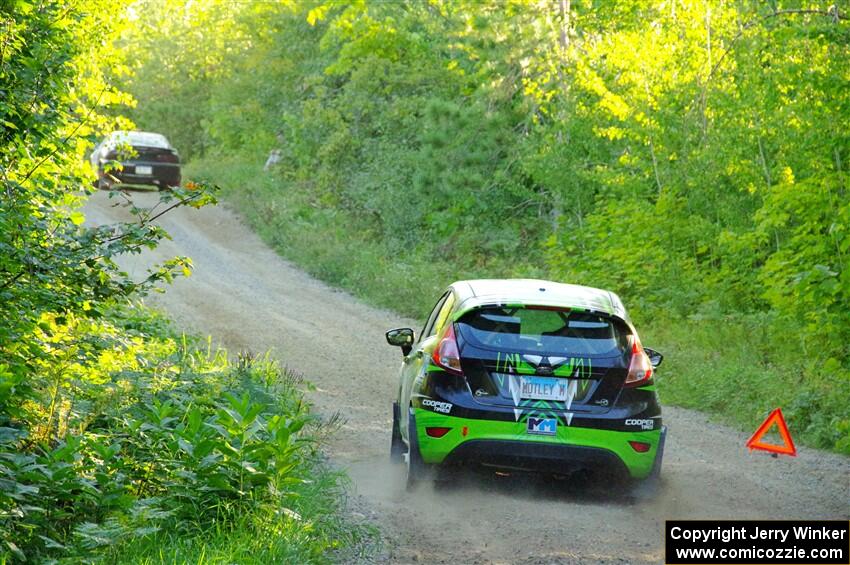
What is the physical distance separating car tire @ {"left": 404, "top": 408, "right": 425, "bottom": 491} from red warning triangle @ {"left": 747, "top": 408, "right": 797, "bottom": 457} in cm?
332

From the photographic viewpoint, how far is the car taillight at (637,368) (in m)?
8.20

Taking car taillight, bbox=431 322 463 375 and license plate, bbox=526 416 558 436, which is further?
car taillight, bbox=431 322 463 375

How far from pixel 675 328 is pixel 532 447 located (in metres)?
10.2

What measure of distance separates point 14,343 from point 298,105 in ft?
91.8

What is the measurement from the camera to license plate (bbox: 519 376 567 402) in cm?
804

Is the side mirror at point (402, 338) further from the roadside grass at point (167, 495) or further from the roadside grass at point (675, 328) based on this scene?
the roadside grass at point (675, 328)

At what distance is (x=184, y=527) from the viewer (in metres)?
6.78

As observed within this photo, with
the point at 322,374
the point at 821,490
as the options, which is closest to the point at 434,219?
the point at 322,374

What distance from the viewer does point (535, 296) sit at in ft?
27.7

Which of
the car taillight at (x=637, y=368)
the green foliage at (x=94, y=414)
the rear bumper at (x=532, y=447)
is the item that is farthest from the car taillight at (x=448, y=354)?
the car taillight at (x=637, y=368)

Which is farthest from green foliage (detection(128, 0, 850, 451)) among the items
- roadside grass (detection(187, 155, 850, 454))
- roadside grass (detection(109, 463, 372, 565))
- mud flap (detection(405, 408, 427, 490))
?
roadside grass (detection(109, 463, 372, 565))

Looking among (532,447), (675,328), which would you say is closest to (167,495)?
(532,447)

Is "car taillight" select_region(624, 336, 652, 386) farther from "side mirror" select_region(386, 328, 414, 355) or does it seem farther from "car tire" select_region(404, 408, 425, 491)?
"side mirror" select_region(386, 328, 414, 355)

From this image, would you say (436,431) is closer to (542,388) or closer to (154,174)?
(542,388)
